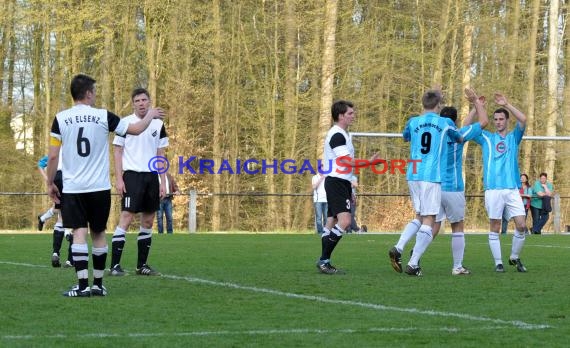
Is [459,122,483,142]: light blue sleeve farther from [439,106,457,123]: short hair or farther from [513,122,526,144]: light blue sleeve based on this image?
[513,122,526,144]: light blue sleeve

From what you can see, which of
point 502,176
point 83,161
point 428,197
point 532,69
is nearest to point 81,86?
point 83,161

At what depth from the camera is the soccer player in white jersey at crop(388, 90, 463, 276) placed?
11398 mm

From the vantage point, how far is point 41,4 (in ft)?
127

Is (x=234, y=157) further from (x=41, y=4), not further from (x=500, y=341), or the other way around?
(x=500, y=341)

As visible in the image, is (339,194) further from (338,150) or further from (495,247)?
(495,247)

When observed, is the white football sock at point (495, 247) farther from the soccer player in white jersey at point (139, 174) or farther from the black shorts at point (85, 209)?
the black shorts at point (85, 209)

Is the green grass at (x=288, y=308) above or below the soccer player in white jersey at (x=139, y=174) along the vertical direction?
below

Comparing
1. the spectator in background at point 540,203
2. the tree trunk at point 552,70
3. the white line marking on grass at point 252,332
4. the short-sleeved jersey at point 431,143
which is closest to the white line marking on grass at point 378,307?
the white line marking on grass at point 252,332

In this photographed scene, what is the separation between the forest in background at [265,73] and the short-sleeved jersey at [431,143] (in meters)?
25.0

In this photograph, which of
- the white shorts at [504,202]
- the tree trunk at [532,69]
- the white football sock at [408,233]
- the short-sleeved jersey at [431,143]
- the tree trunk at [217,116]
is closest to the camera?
the short-sleeved jersey at [431,143]

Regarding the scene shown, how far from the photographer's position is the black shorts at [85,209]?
9188mm

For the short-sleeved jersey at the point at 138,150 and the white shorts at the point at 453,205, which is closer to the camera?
the short-sleeved jersey at the point at 138,150

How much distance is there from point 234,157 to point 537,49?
13.4 metres

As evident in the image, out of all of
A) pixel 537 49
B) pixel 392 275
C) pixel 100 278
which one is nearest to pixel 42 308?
pixel 100 278
